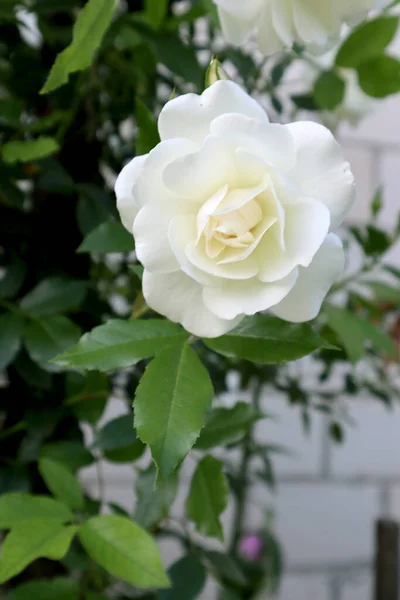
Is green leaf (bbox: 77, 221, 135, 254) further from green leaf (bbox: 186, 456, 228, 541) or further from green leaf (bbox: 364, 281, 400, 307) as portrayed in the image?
green leaf (bbox: 364, 281, 400, 307)

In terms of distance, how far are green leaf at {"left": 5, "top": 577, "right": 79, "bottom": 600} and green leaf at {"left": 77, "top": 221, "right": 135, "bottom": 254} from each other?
0.20m

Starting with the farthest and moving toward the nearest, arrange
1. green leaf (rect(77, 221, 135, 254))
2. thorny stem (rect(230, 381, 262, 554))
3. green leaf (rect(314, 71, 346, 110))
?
thorny stem (rect(230, 381, 262, 554))
green leaf (rect(314, 71, 346, 110))
green leaf (rect(77, 221, 135, 254))

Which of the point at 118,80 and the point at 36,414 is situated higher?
the point at 118,80

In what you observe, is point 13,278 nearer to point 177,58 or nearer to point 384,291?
point 177,58

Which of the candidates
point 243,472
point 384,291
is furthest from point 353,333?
point 243,472

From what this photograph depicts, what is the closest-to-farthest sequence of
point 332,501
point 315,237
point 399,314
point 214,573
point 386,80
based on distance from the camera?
1. point 315,237
2. point 386,80
3. point 214,573
4. point 399,314
5. point 332,501

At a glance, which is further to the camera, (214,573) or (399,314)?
(399,314)

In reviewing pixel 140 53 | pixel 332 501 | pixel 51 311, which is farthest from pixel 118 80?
pixel 332 501

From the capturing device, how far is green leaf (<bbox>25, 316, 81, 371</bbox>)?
33cm

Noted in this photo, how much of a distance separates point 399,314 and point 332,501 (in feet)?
1.12

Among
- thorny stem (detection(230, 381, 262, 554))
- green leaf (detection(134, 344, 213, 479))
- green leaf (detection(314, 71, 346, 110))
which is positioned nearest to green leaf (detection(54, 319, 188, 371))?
green leaf (detection(134, 344, 213, 479))

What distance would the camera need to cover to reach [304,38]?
23 centimetres

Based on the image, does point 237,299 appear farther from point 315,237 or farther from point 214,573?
point 214,573

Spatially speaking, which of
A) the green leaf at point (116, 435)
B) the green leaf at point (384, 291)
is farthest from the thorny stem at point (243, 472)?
the green leaf at point (116, 435)
